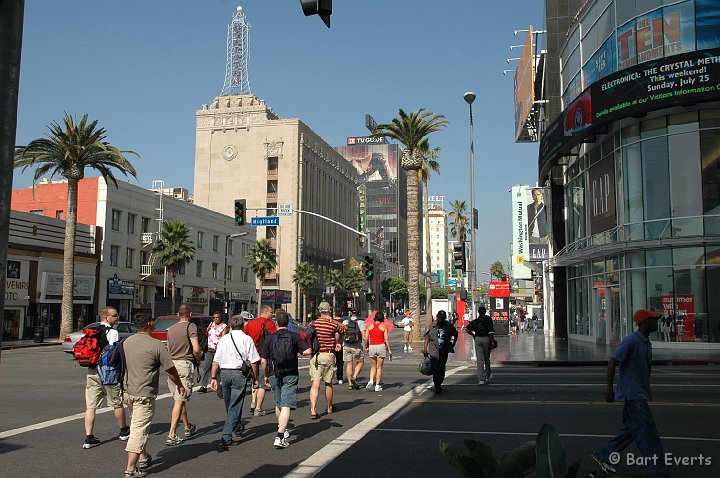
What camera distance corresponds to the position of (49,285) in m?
40.2

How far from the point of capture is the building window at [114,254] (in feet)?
151

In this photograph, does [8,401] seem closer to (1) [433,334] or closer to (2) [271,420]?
(2) [271,420]

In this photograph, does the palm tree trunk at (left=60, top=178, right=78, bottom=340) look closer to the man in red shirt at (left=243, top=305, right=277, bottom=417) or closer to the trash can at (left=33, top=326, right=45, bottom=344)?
the trash can at (left=33, top=326, right=45, bottom=344)

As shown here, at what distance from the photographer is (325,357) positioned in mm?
11453

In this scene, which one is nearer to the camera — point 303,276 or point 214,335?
point 214,335

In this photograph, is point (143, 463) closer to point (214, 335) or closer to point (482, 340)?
point (214, 335)

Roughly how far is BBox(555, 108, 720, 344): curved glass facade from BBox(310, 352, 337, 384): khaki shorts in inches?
811

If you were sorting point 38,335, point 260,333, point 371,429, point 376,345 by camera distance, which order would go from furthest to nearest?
point 38,335 < point 376,345 < point 260,333 < point 371,429

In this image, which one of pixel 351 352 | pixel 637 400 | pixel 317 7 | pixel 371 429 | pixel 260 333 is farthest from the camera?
pixel 351 352

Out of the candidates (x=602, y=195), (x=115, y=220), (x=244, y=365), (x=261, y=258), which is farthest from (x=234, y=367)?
(x=261, y=258)

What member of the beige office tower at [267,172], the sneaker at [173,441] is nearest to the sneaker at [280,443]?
the sneaker at [173,441]

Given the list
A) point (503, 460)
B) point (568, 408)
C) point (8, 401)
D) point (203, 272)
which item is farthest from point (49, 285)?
point (503, 460)

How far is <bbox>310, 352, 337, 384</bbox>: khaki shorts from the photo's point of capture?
11.3 meters

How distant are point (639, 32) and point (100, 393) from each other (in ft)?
90.7
